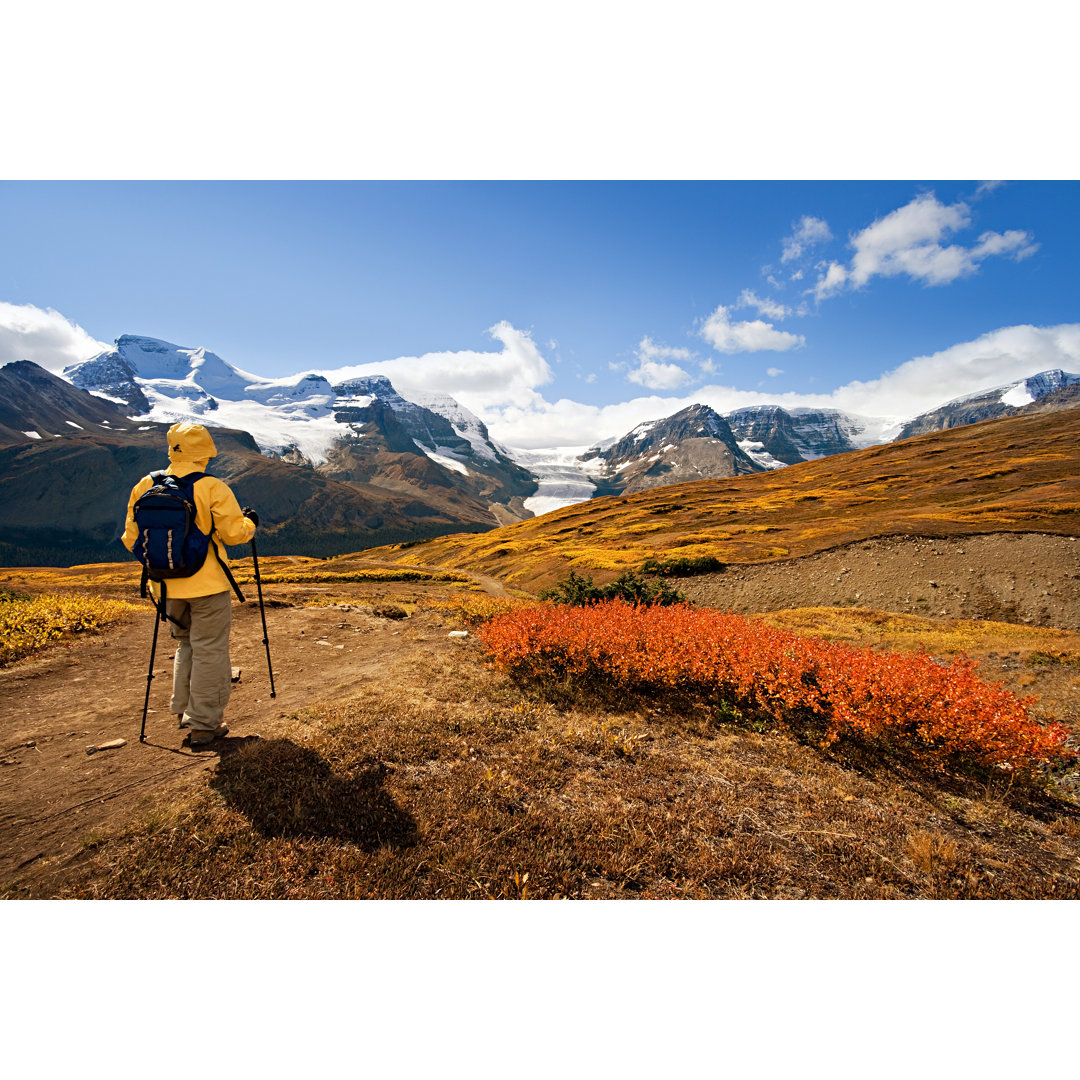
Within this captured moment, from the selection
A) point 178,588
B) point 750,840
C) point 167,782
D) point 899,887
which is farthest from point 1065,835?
point 178,588

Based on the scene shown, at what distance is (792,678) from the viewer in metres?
8.79

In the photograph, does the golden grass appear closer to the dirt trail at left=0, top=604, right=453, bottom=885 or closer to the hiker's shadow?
the hiker's shadow

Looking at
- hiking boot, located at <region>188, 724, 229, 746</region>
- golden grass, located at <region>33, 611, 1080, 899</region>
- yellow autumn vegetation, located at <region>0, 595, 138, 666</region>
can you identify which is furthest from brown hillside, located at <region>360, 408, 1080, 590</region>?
hiking boot, located at <region>188, 724, 229, 746</region>

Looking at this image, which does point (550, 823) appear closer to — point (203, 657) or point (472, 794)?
point (472, 794)

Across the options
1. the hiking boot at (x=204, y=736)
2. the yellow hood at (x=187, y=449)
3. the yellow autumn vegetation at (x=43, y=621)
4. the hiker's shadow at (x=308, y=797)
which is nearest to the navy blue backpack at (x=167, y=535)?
the yellow hood at (x=187, y=449)

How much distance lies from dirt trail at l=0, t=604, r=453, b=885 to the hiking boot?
0.11 meters

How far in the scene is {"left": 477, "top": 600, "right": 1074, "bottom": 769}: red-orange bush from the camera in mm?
7332

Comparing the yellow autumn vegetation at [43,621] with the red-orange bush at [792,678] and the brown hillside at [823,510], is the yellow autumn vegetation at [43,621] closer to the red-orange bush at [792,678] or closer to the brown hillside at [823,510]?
the red-orange bush at [792,678]

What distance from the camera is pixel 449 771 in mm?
5836

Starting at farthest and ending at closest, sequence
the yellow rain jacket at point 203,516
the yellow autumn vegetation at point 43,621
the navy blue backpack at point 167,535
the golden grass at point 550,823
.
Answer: the yellow autumn vegetation at point 43,621, the yellow rain jacket at point 203,516, the navy blue backpack at point 167,535, the golden grass at point 550,823

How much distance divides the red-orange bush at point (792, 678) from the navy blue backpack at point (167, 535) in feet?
19.4

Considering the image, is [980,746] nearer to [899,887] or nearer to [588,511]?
[899,887]

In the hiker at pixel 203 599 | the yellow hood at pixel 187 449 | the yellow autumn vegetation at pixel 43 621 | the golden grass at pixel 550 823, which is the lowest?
the golden grass at pixel 550 823

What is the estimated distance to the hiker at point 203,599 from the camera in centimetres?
627
